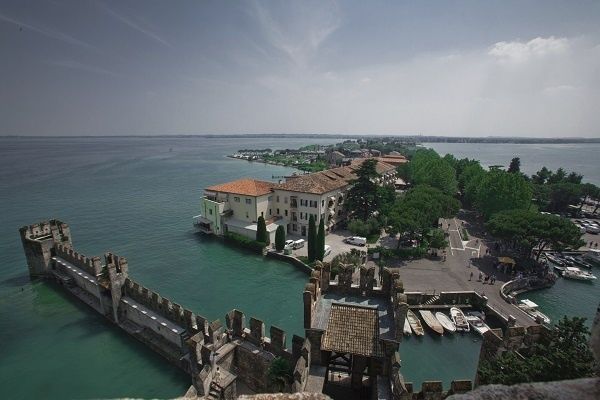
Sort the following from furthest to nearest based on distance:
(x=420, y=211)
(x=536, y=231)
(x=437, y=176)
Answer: (x=437, y=176)
(x=420, y=211)
(x=536, y=231)

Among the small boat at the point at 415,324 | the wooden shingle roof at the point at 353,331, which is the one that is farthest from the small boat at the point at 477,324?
the wooden shingle roof at the point at 353,331

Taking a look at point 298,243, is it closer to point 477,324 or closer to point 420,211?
point 420,211

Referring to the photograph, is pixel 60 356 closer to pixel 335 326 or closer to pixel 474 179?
pixel 335 326

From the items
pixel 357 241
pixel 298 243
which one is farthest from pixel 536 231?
pixel 298 243

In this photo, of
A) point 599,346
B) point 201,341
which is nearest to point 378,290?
point 201,341

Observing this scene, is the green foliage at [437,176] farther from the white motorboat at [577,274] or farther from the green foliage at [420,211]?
the white motorboat at [577,274]

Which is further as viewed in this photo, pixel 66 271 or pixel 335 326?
pixel 66 271
